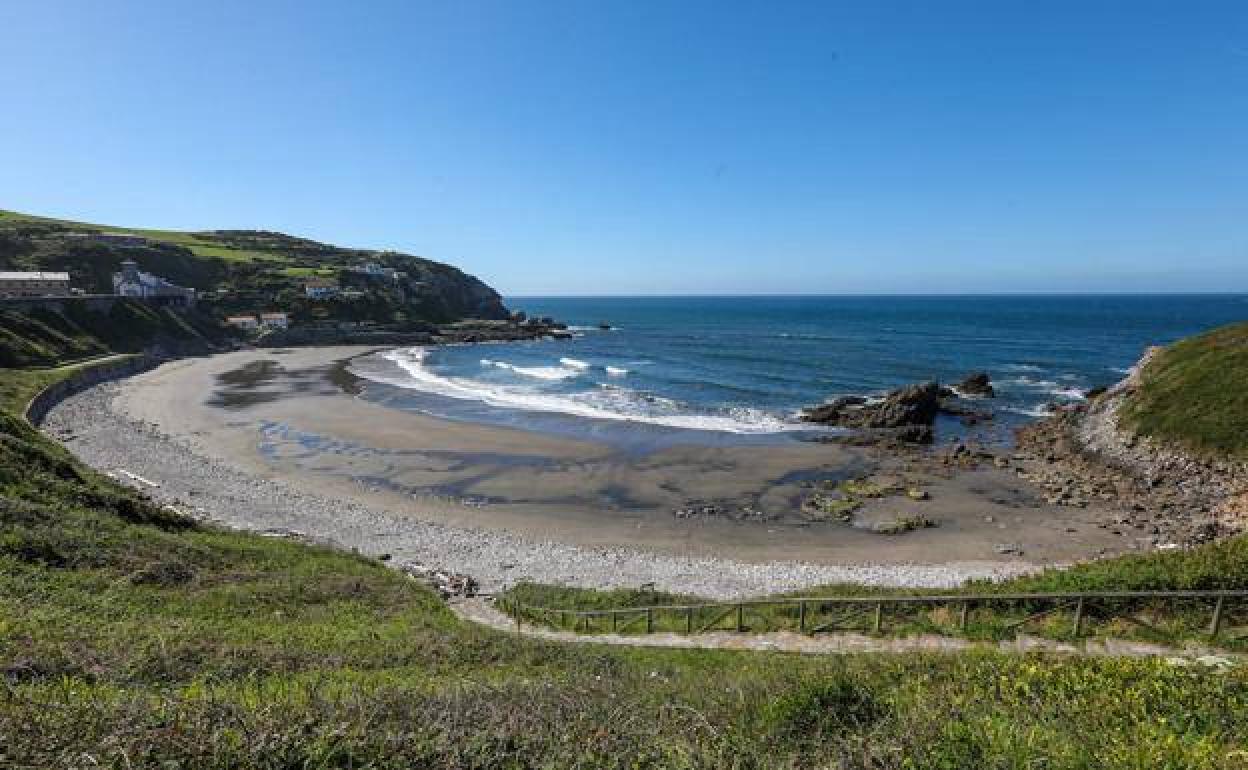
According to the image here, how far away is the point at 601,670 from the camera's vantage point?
11109 mm

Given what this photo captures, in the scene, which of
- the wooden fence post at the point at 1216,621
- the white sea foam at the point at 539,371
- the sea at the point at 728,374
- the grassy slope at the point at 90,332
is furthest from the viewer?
the white sea foam at the point at 539,371

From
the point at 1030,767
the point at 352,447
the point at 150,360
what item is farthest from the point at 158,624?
the point at 150,360

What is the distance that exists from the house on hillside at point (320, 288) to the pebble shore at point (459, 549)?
7932 centimetres

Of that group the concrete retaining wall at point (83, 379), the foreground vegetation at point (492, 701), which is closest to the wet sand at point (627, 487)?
the concrete retaining wall at point (83, 379)

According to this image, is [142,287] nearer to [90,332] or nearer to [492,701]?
[90,332]

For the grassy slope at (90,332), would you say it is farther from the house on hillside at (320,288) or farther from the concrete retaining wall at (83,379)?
the house on hillside at (320,288)

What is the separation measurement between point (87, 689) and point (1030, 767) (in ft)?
29.7

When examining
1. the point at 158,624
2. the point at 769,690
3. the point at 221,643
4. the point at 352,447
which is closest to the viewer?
the point at 769,690

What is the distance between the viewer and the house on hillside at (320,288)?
4284 inches

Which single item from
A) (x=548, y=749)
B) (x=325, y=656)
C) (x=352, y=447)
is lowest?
(x=352, y=447)

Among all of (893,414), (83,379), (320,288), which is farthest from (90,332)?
(893,414)

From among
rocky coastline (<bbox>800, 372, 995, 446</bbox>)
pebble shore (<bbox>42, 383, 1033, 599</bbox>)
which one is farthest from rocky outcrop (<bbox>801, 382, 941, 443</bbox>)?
pebble shore (<bbox>42, 383, 1033, 599</bbox>)

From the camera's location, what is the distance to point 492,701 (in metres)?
6.93

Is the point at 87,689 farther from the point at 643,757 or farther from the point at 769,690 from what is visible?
the point at 769,690
